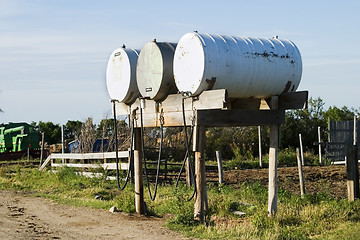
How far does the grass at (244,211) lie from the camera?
10.3m

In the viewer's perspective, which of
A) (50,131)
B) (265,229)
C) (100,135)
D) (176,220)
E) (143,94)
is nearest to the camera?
Result: (265,229)

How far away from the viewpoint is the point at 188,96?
427 inches

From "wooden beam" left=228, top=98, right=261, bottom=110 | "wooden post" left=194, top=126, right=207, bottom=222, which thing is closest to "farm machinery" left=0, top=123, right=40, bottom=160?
"wooden beam" left=228, top=98, right=261, bottom=110

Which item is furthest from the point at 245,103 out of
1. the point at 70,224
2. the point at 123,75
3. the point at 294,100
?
the point at 70,224

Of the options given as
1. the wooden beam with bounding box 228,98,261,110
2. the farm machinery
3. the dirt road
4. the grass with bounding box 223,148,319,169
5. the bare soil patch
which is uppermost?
the wooden beam with bounding box 228,98,261,110

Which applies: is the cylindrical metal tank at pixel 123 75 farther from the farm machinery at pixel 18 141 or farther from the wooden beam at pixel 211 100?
the farm machinery at pixel 18 141

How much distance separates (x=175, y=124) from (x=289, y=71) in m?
2.47

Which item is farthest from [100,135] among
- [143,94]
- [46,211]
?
[143,94]

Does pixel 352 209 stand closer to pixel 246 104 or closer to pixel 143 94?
pixel 246 104

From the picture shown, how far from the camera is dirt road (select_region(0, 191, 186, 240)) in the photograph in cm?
1055

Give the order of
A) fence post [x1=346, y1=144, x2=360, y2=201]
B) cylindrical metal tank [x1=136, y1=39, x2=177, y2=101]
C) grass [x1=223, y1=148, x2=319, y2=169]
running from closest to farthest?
cylindrical metal tank [x1=136, y1=39, x2=177, y2=101]
fence post [x1=346, y1=144, x2=360, y2=201]
grass [x1=223, y1=148, x2=319, y2=169]

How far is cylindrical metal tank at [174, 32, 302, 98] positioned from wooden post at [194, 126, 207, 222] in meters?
0.85

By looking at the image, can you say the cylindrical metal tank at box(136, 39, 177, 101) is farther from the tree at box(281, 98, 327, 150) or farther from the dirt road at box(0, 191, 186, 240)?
the tree at box(281, 98, 327, 150)

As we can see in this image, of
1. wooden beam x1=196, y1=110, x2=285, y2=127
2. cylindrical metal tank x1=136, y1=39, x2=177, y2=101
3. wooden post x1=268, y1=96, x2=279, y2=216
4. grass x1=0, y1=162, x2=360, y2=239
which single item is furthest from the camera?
cylindrical metal tank x1=136, y1=39, x2=177, y2=101
